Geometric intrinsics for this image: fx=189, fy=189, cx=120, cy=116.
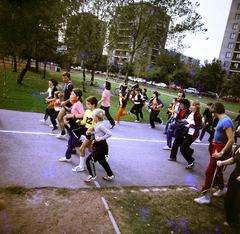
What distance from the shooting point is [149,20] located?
18.0 metres

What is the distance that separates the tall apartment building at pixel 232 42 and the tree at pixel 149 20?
51790 mm

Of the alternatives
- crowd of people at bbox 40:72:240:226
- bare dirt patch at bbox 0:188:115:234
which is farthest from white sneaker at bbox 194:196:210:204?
bare dirt patch at bbox 0:188:115:234

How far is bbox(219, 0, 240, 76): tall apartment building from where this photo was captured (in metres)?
59.3

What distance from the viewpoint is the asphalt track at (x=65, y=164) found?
395cm

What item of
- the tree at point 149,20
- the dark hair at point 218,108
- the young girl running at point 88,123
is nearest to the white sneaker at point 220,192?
the dark hair at point 218,108

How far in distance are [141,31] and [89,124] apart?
1706cm

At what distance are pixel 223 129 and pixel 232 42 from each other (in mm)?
71210

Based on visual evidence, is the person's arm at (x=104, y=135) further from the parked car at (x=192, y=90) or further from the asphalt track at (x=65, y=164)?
the parked car at (x=192, y=90)

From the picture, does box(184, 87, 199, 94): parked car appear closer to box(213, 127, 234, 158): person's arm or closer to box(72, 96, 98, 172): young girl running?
box(213, 127, 234, 158): person's arm

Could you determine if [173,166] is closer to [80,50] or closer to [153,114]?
[153,114]

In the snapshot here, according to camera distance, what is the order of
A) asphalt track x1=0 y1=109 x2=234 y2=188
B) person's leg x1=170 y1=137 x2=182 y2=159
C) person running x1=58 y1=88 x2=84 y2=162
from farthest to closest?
person's leg x1=170 y1=137 x2=182 y2=159, person running x1=58 y1=88 x2=84 y2=162, asphalt track x1=0 y1=109 x2=234 y2=188

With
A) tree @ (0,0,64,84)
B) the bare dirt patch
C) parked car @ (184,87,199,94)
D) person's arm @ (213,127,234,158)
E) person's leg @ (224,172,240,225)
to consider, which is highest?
tree @ (0,0,64,84)

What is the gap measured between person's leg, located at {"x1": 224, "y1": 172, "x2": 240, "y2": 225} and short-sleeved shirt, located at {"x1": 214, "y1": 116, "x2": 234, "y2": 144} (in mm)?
755

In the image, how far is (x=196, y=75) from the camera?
Answer: 5400cm
